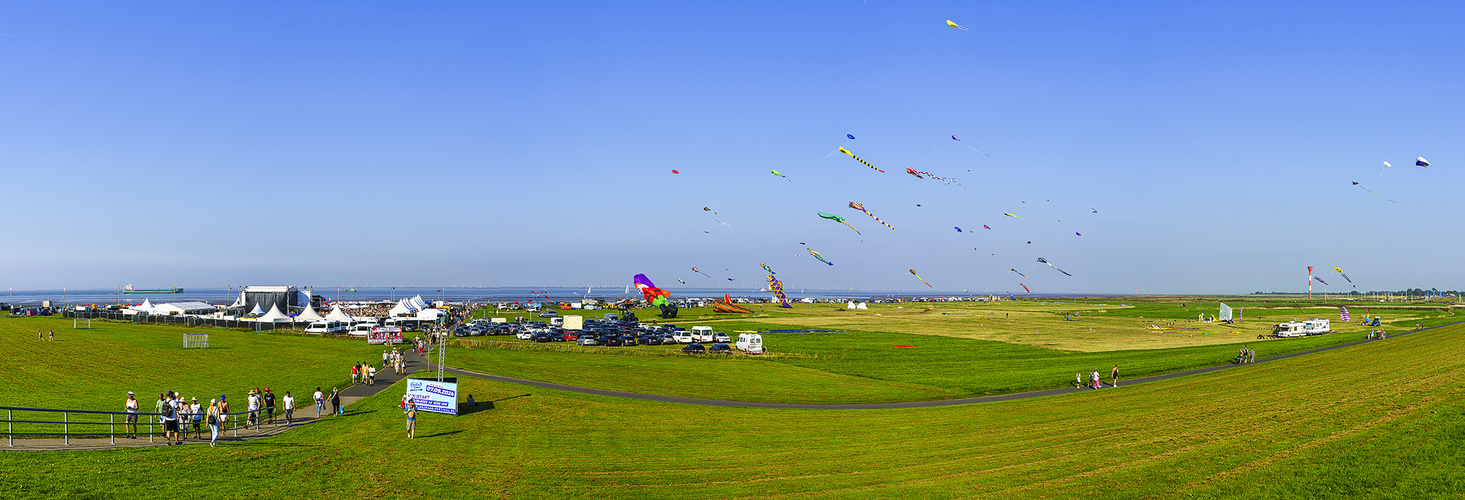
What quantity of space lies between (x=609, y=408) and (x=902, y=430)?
42.7ft

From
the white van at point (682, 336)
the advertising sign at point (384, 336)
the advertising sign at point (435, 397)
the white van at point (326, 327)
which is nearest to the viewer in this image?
the advertising sign at point (435, 397)

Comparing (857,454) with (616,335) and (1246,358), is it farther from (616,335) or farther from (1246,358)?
(616,335)

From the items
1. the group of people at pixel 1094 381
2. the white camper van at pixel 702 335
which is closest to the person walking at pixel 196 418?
the group of people at pixel 1094 381

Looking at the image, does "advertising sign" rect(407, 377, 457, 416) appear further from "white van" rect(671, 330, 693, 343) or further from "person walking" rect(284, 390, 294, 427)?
"white van" rect(671, 330, 693, 343)

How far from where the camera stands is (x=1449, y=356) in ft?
108

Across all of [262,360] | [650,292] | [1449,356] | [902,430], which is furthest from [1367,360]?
[650,292]

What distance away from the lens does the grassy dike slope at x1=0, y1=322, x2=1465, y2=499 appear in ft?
60.8

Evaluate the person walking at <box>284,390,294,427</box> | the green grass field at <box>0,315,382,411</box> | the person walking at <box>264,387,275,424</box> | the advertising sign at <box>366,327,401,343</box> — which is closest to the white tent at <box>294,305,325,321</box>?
the green grass field at <box>0,315,382,411</box>

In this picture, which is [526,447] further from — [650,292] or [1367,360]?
[650,292]

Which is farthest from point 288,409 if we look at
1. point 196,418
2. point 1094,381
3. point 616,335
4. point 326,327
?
point 326,327

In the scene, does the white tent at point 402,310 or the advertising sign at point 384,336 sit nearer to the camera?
the advertising sign at point 384,336

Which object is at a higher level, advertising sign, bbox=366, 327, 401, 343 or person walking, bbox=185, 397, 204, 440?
person walking, bbox=185, 397, 204, 440

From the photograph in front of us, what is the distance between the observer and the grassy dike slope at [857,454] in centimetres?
1853

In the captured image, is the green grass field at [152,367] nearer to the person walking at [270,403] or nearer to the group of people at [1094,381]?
the person walking at [270,403]
